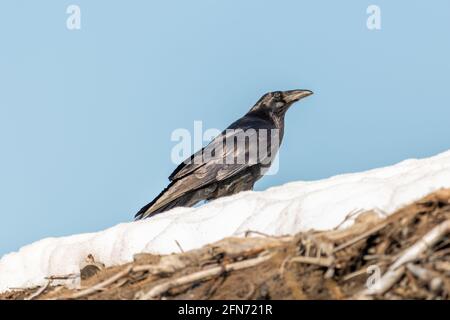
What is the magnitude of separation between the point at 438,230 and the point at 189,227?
3.37m

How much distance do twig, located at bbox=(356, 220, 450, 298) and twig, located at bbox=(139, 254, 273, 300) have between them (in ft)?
3.50

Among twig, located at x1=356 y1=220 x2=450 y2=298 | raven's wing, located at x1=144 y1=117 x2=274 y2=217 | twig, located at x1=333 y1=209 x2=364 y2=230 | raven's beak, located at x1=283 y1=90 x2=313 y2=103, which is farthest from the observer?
raven's beak, located at x1=283 y1=90 x2=313 y2=103

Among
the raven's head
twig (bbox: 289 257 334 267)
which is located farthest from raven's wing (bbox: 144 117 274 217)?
twig (bbox: 289 257 334 267)

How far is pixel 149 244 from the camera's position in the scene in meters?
9.24

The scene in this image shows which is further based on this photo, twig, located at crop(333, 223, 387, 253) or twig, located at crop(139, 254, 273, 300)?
twig, located at crop(139, 254, 273, 300)

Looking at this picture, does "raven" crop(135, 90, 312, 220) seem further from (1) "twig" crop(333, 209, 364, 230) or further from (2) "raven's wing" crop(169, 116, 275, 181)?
(1) "twig" crop(333, 209, 364, 230)

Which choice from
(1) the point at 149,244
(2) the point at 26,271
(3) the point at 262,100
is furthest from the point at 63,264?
(3) the point at 262,100

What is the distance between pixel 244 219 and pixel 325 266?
2.44 m

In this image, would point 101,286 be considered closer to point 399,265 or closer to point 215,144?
point 399,265

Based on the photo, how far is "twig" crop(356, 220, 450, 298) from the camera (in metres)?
5.97

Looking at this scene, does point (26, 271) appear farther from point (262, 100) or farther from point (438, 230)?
point (262, 100)

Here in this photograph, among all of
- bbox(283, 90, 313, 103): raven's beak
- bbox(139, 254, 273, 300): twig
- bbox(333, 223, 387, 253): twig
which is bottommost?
bbox(139, 254, 273, 300): twig

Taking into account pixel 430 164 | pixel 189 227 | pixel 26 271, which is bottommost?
pixel 26 271

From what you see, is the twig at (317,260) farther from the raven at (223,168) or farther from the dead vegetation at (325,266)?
the raven at (223,168)
